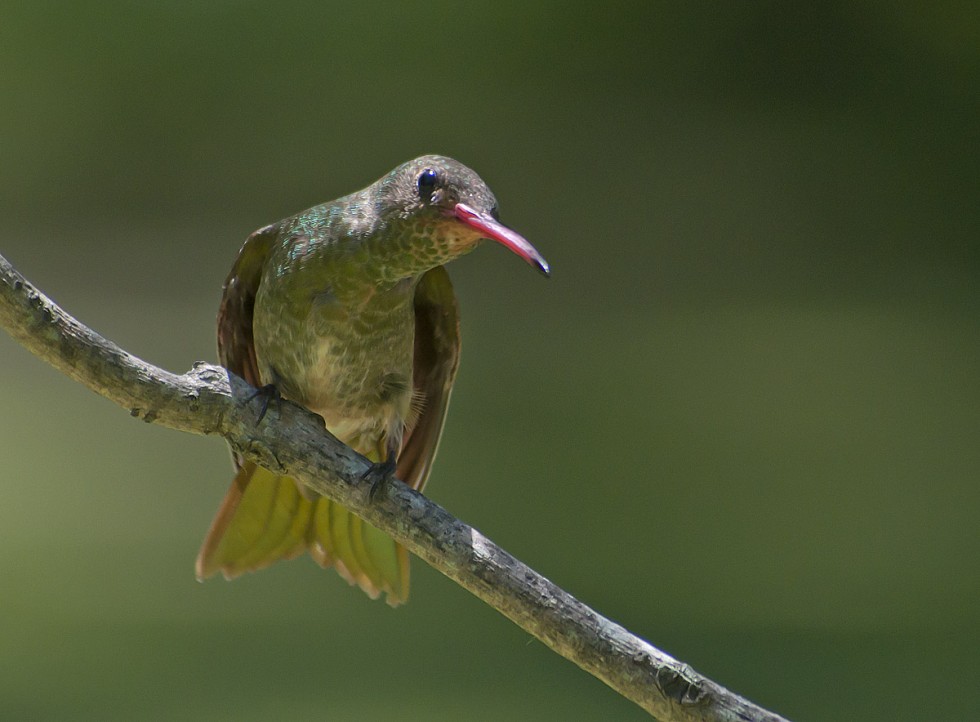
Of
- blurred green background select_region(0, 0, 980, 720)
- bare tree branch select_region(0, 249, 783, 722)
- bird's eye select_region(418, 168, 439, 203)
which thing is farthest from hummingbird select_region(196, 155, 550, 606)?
blurred green background select_region(0, 0, 980, 720)

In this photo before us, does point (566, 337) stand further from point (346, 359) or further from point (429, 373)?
point (346, 359)

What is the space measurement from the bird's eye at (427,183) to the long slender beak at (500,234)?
65 millimetres

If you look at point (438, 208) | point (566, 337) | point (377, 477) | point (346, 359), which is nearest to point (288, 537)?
point (346, 359)

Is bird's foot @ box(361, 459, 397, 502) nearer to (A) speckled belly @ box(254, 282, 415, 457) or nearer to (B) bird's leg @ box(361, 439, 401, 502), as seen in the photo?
(B) bird's leg @ box(361, 439, 401, 502)

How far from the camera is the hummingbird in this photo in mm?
1639

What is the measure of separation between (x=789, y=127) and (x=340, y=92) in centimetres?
153

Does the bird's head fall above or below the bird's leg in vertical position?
above

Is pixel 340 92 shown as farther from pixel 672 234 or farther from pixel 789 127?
pixel 789 127

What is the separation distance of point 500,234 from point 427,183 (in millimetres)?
211

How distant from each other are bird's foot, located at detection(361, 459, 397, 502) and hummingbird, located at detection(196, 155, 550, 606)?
0.29ft

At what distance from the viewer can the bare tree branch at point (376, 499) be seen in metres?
1.42

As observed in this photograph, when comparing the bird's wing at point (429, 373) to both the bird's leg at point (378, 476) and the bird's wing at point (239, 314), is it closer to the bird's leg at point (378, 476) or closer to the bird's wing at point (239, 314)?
the bird's wing at point (239, 314)

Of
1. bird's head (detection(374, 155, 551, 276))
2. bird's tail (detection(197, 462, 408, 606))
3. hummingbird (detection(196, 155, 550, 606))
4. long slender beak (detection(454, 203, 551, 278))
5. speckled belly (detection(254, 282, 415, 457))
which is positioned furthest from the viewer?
bird's tail (detection(197, 462, 408, 606))

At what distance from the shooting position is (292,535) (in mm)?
2047
